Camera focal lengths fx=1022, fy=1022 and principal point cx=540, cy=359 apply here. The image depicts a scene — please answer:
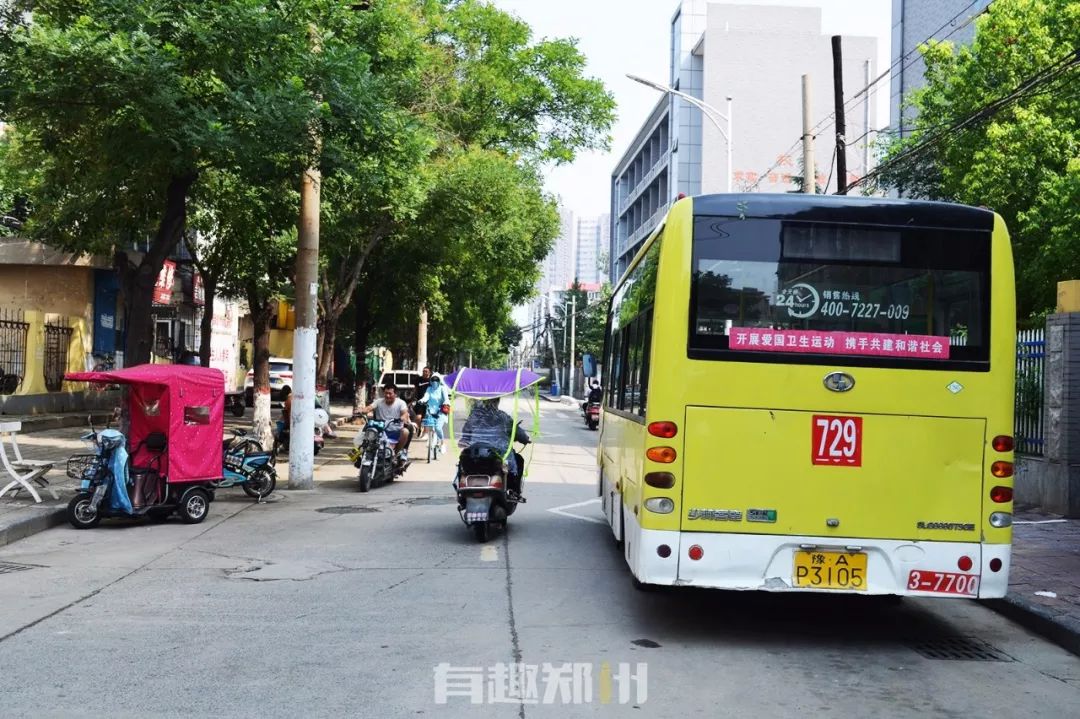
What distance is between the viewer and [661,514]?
6.80 meters

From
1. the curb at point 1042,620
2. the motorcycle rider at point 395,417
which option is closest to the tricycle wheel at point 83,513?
the motorcycle rider at point 395,417

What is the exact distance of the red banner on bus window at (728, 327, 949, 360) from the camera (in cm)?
679

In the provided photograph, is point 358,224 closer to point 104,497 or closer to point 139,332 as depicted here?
point 139,332

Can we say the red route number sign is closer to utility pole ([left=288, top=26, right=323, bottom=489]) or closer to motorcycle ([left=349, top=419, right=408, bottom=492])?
motorcycle ([left=349, top=419, right=408, bottom=492])

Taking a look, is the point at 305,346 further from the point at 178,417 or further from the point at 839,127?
the point at 839,127

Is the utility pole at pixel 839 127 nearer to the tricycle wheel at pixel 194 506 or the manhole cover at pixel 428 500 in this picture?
the manhole cover at pixel 428 500

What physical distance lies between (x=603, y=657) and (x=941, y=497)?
248 cm

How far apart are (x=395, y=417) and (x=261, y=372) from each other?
5782mm

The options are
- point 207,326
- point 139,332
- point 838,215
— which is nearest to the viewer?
point 838,215

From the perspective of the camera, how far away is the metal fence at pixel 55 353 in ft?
79.3

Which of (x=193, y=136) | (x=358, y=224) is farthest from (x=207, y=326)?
(x=193, y=136)

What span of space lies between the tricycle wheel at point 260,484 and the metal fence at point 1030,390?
10.9 m

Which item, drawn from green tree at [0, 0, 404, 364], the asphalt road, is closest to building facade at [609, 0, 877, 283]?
green tree at [0, 0, 404, 364]

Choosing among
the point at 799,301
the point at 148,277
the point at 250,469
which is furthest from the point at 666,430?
the point at 148,277
